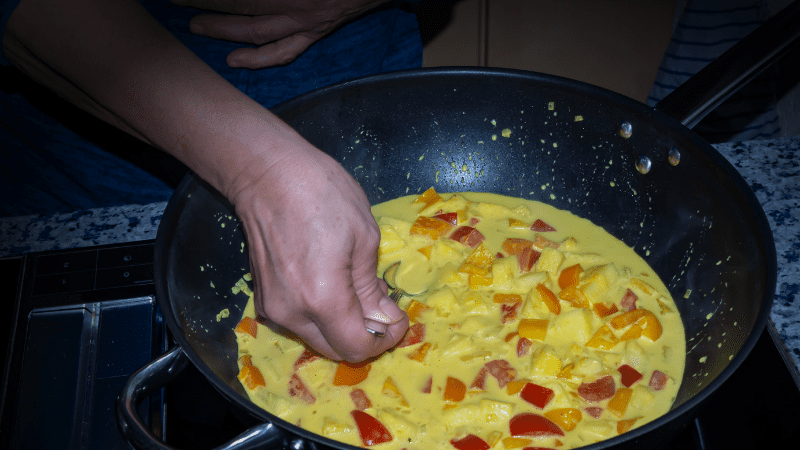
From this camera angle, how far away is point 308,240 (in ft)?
3.32

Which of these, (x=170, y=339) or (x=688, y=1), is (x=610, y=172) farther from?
(x=688, y=1)

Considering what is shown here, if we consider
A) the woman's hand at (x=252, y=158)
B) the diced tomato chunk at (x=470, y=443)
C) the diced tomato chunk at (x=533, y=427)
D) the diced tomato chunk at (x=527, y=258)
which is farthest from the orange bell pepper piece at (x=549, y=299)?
the woman's hand at (x=252, y=158)

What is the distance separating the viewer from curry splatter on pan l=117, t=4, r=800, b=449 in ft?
3.99

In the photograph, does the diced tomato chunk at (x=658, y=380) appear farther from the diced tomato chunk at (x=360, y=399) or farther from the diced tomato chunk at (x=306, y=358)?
the diced tomato chunk at (x=306, y=358)

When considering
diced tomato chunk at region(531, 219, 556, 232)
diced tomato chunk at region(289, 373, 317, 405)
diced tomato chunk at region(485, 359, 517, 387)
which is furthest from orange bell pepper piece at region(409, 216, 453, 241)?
diced tomato chunk at region(289, 373, 317, 405)

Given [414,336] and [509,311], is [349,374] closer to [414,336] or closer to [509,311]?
[414,336]

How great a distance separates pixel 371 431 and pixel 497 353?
1.26ft

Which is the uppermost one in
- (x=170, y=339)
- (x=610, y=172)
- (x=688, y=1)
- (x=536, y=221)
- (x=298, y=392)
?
(x=688, y=1)

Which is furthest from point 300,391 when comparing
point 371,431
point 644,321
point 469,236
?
point 644,321

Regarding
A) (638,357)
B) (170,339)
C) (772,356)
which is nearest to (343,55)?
→ (170,339)

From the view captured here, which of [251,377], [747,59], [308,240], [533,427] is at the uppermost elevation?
[747,59]

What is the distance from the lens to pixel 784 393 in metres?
1.18

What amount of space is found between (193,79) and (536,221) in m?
1.15

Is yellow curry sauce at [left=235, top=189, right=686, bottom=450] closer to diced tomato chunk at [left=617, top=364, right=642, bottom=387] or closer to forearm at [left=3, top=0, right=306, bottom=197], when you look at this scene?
diced tomato chunk at [left=617, top=364, right=642, bottom=387]
